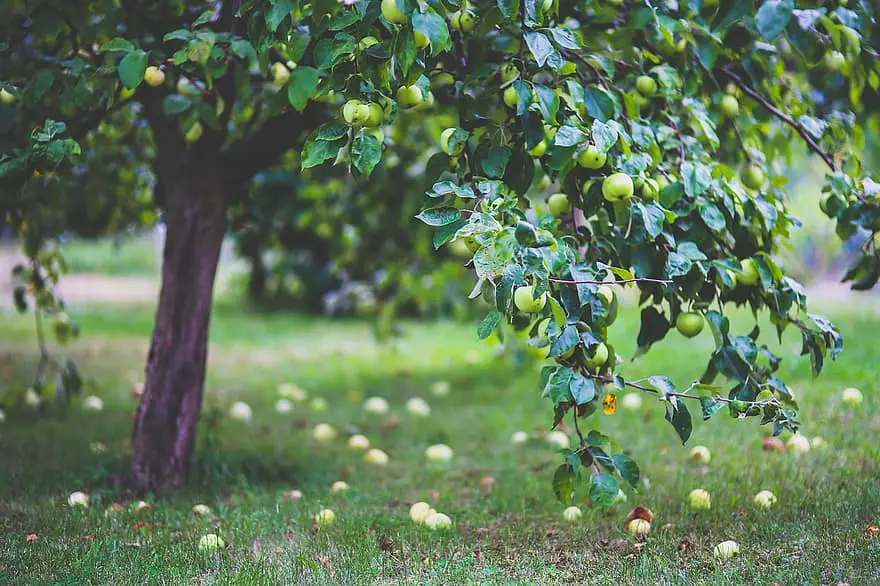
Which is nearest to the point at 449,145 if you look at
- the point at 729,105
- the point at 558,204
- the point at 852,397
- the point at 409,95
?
the point at 409,95

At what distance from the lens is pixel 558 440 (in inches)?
144

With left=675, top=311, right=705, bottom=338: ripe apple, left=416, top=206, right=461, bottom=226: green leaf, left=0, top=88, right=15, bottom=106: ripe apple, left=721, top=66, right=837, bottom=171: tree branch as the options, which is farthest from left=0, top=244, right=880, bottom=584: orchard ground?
left=0, top=88, right=15, bottom=106: ripe apple

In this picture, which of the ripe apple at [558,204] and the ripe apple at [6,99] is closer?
the ripe apple at [558,204]

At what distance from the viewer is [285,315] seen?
9.74m

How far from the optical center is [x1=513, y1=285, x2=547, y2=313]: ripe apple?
175 cm

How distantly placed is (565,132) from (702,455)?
1.77 m

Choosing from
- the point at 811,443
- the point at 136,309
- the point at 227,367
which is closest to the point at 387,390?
the point at 227,367

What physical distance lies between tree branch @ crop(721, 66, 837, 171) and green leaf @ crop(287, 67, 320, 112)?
1.35 m

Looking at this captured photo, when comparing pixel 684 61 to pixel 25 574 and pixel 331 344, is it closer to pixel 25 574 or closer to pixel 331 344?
pixel 25 574

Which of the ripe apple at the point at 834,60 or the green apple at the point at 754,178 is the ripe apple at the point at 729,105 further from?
the ripe apple at the point at 834,60

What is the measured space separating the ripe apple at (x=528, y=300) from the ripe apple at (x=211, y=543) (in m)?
1.20

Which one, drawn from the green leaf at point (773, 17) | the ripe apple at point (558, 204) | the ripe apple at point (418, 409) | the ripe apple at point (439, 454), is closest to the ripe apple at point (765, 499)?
the ripe apple at point (558, 204)

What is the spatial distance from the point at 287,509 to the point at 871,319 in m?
5.52

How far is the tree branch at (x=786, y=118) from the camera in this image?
247 centimetres
